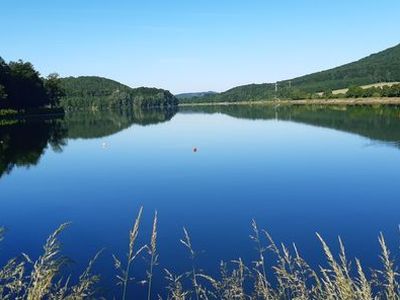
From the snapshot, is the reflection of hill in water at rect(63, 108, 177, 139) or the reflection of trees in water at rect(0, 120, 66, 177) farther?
the reflection of hill in water at rect(63, 108, 177, 139)

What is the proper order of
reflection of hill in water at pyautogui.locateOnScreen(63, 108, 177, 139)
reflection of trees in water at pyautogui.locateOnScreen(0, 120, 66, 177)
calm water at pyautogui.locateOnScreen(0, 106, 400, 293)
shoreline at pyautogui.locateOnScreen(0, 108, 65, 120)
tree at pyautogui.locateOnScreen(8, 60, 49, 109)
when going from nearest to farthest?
1. calm water at pyautogui.locateOnScreen(0, 106, 400, 293)
2. reflection of trees in water at pyautogui.locateOnScreen(0, 120, 66, 177)
3. reflection of hill in water at pyautogui.locateOnScreen(63, 108, 177, 139)
4. shoreline at pyautogui.locateOnScreen(0, 108, 65, 120)
5. tree at pyautogui.locateOnScreen(8, 60, 49, 109)

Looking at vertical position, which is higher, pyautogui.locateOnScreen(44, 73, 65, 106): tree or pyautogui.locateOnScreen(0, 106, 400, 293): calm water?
pyautogui.locateOnScreen(44, 73, 65, 106): tree

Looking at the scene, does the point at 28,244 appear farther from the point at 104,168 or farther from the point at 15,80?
the point at 15,80

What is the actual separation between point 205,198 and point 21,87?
4139 inches

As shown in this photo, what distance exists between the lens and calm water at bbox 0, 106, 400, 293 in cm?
1878

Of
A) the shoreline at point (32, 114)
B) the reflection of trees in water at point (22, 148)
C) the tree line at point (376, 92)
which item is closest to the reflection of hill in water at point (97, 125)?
the shoreline at point (32, 114)

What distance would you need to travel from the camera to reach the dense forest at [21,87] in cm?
11288

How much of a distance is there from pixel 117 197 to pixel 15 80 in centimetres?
10030

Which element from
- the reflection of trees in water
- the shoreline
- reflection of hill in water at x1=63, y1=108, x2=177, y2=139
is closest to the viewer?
the reflection of trees in water

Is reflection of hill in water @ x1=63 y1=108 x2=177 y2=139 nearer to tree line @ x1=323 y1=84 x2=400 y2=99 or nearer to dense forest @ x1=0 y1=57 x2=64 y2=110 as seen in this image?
dense forest @ x1=0 y1=57 x2=64 y2=110

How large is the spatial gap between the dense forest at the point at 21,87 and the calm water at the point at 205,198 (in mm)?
66638

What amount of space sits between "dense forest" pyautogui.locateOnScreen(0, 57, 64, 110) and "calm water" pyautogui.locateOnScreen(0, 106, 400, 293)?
66638 millimetres

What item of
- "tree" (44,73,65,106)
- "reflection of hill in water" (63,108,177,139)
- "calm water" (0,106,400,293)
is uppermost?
"tree" (44,73,65,106)

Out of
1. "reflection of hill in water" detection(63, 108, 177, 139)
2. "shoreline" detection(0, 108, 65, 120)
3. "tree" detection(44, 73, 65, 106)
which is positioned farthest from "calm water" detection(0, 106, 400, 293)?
"tree" detection(44, 73, 65, 106)
